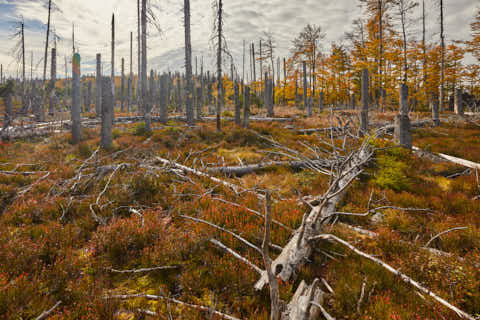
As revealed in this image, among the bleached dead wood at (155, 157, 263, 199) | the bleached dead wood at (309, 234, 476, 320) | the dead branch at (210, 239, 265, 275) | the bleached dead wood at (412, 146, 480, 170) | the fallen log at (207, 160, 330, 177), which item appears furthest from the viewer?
the fallen log at (207, 160, 330, 177)

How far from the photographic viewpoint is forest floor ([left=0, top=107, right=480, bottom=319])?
90.3 inches

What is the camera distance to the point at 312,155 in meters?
8.44

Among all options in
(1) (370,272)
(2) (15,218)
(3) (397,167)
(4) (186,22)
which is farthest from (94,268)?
(4) (186,22)

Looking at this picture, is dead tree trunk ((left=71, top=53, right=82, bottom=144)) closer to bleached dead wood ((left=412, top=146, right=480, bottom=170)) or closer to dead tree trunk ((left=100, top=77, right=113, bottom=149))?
dead tree trunk ((left=100, top=77, right=113, bottom=149))

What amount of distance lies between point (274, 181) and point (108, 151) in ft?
22.7

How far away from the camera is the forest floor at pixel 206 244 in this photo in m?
2.29

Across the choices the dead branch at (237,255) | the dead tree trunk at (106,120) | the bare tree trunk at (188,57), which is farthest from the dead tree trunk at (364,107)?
the dead tree trunk at (106,120)

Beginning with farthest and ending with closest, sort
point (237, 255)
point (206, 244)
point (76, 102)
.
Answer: point (76, 102) < point (206, 244) < point (237, 255)

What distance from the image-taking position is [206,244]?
132 inches

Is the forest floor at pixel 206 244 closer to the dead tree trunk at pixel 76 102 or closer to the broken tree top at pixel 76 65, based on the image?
the dead tree trunk at pixel 76 102

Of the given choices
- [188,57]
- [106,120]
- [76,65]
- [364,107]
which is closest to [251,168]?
[106,120]

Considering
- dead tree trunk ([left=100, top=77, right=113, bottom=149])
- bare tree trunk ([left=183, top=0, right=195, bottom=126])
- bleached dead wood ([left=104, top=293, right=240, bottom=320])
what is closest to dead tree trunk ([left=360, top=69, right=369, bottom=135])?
bare tree trunk ([left=183, top=0, right=195, bottom=126])

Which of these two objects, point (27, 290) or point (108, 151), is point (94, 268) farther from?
point (108, 151)

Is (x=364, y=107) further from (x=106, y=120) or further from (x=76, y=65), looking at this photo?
(x=76, y=65)
